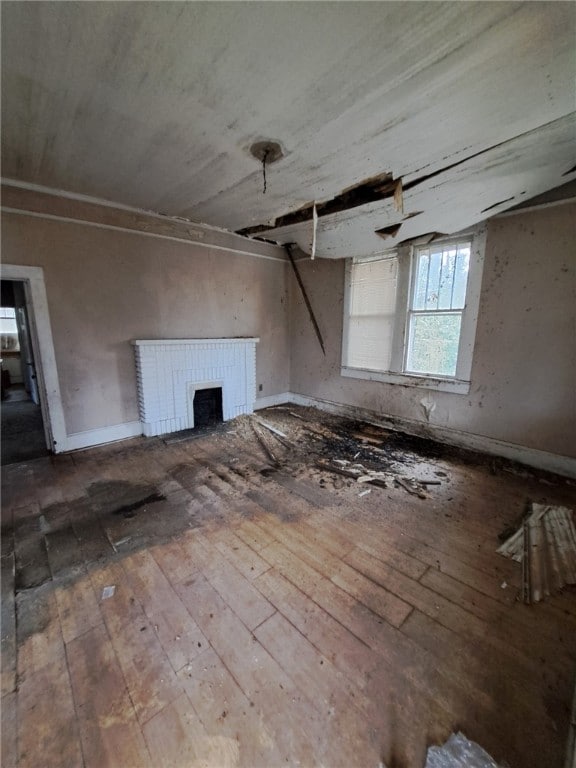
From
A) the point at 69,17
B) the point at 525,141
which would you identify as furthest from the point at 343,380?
the point at 69,17

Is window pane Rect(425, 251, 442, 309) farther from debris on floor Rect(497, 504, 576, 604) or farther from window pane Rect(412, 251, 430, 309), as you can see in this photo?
debris on floor Rect(497, 504, 576, 604)

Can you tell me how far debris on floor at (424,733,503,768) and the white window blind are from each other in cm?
344

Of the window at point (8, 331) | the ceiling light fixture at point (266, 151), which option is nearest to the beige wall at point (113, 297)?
the ceiling light fixture at point (266, 151)

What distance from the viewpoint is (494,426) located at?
3.18m

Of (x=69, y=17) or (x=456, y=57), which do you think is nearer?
(x=69, y=17)

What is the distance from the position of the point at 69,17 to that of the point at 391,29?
134 centimetres

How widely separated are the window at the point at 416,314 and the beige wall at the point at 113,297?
180 centimetres

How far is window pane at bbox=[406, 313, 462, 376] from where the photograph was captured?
11.2ft

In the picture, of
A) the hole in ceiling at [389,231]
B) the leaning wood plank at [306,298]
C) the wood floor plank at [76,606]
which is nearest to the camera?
the wood floor plank at [76,606]

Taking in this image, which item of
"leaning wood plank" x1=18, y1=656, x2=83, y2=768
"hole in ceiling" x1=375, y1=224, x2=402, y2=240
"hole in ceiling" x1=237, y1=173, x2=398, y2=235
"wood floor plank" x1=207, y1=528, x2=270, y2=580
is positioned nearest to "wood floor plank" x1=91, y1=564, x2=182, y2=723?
"leaning wood plank" x1=18, y1=656, x2=83, y2=768

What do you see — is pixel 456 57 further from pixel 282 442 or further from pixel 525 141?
pixel 282 442

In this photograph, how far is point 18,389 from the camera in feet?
21.5

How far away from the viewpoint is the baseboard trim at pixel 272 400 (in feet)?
16.4

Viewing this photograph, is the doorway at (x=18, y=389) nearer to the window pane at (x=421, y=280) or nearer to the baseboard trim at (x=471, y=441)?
the baseboard trim at (x=471, y=441)
